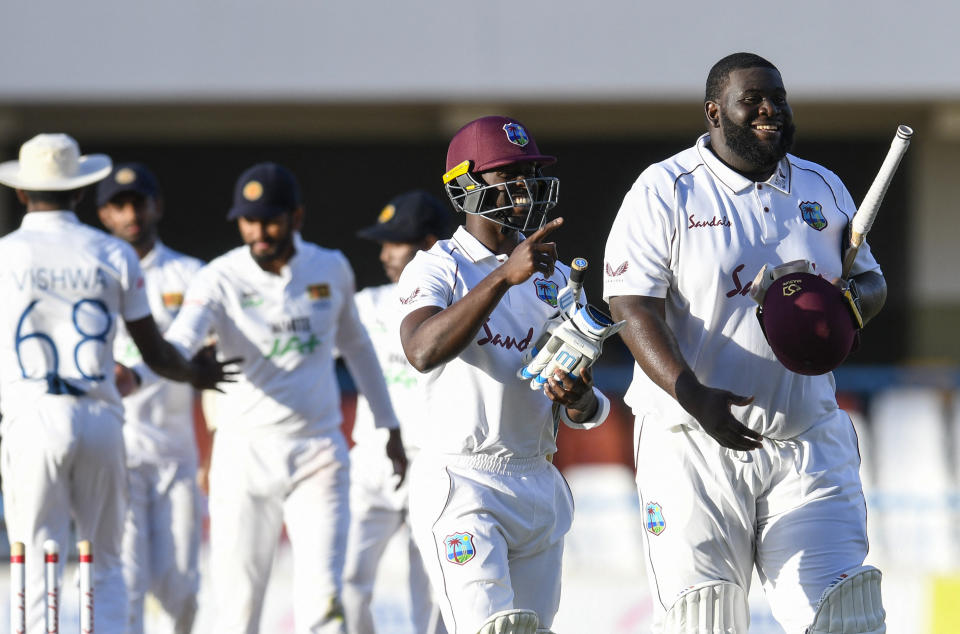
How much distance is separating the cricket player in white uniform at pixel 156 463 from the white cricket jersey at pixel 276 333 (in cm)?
84

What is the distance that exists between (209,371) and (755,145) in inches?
106

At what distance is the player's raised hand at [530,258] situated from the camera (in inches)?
140

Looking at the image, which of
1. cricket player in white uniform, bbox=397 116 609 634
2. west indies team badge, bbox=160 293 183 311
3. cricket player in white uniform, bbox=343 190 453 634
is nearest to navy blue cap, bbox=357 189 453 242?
cricket player in white uniform, bbox=343 190 453 634

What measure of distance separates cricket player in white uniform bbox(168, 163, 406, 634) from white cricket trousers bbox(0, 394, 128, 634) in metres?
0.50

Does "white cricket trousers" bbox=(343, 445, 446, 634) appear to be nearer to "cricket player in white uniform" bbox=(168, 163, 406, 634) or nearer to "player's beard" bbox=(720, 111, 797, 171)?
"cricket player in white uniform" bbox=(168, 163, 406, 634)

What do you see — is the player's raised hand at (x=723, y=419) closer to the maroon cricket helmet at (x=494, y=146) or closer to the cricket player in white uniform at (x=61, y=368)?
the maroon cricket helmet at (x=494, y=146)

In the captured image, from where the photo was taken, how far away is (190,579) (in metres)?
6.89

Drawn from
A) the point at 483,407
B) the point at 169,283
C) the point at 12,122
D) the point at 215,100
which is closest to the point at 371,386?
the point at 169,283

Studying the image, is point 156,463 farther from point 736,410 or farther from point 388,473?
point 736,410

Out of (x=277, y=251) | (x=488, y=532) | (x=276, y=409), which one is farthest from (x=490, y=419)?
(x=277, y=251)

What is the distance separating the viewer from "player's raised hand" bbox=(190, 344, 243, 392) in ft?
18.9

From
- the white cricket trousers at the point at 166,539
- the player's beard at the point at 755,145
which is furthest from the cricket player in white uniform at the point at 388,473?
the player's beard at the point at 755,145

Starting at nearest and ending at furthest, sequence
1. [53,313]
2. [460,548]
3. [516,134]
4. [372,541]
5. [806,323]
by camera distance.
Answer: [806,323], [460,548], [516,134], [53,313], [372,541]

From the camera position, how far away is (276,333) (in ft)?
20.0
